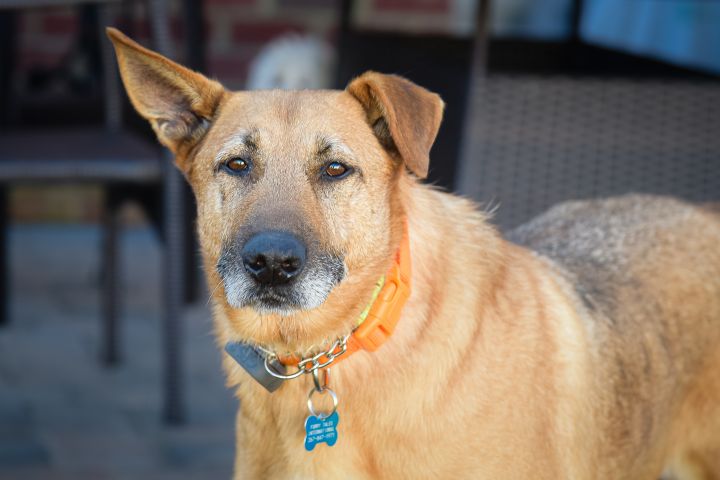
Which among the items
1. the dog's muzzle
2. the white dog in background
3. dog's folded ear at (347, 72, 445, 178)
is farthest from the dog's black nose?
the white dog in background

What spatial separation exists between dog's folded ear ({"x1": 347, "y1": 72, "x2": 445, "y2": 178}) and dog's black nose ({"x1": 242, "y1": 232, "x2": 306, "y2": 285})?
1.15 ft

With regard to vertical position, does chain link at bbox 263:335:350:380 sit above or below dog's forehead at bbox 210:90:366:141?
below

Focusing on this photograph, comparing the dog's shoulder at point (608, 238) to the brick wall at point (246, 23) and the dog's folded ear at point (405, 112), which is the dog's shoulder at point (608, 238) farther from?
the brick wall at point (246, 23)

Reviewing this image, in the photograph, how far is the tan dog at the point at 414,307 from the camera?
2.51 m

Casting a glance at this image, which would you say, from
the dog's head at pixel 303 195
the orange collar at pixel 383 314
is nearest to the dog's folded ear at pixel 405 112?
the dog's head at pixel 303 195

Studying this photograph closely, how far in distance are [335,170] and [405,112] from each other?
23cm

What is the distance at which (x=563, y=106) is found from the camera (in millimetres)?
4105

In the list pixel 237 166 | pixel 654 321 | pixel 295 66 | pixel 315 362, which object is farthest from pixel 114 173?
pixel 295 66

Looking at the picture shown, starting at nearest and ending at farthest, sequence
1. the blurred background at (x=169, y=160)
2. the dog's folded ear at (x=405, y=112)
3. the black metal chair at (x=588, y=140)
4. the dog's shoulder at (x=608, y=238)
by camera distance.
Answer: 1. the dog's folded ear at (x=405, y=112)
2. the dog's shoulder at (x=608, y=238)
3. the blurred background at (x=169, y=160)
4. the black metal chair at (x=588, y=140)

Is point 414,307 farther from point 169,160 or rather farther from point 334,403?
point 169,160

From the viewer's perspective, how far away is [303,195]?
2.55 m

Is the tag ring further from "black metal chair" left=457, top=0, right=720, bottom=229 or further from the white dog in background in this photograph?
the white dog in background

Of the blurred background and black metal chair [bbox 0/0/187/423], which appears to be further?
the blurred background

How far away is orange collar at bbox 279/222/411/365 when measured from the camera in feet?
8.48
